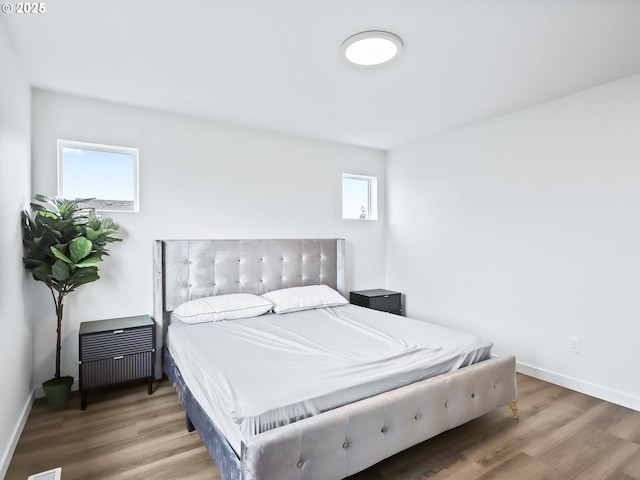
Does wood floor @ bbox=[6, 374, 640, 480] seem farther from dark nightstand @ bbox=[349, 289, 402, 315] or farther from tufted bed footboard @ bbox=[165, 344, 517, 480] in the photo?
dark nightstand @ bbox=[349, 289, 402, 315]

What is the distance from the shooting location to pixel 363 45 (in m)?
2.18

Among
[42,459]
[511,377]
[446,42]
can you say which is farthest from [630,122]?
[42,459]

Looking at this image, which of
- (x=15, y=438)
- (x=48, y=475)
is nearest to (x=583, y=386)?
(x=48, y=475)

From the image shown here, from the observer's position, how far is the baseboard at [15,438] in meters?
1.91

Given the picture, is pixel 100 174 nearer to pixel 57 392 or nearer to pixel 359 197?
pixel 57 392

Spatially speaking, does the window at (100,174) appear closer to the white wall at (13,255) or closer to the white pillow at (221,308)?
the white wall at (13,255)

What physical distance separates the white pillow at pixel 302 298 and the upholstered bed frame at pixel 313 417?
30cm

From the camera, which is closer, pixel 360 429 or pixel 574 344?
pixel 360 429

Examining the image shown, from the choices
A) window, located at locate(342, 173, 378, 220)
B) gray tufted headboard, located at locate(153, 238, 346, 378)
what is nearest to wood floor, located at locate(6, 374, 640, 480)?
gray tufted headboard, located at locate(153, 238, 346, 378)

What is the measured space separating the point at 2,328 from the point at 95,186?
1.58 m

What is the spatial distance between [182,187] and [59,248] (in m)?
1.21

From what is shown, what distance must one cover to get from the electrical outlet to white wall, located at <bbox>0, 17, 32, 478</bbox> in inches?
161

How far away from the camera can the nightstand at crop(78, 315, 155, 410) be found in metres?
2.63

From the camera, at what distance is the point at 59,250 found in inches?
99.7
